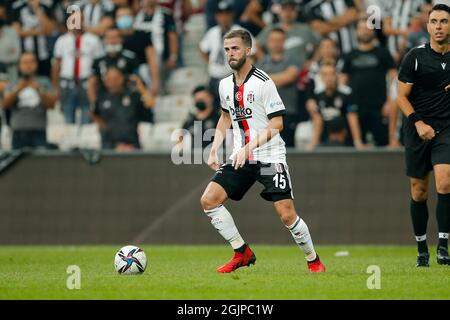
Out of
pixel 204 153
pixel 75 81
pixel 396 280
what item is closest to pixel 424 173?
pixel 396 280

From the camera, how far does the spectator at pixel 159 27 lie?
66.1ft

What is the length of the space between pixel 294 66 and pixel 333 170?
1.93 metres

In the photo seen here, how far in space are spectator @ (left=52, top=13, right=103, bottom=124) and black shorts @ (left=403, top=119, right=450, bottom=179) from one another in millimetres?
8853

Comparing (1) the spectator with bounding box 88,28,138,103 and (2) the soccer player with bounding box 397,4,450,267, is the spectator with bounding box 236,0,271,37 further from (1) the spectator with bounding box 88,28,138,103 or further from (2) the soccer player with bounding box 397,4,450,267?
(2) the soccer player with bounding box 397,4,450,267

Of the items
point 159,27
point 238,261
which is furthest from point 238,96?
point 159,27

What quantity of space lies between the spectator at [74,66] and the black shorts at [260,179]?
8.80 m

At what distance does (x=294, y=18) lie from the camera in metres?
18.7

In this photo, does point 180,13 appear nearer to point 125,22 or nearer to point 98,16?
point 125,22

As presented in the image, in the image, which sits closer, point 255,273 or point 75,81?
point 255,273

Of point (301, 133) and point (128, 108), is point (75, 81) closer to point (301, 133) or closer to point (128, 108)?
point (128, 108)

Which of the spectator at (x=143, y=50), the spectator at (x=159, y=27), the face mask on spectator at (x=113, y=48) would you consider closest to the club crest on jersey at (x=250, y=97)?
the face mask on spectator at (x=113, y=48)

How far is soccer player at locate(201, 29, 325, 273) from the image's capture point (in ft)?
35.1

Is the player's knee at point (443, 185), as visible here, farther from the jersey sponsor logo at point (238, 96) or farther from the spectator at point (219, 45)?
the spectator at point (219, 45)

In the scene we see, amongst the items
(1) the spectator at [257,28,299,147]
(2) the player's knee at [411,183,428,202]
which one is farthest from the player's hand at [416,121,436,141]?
(1) the spectator at [257,28,299,147]
